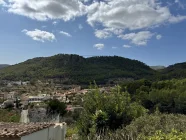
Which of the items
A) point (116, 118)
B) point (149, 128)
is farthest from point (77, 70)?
point (149, 128)

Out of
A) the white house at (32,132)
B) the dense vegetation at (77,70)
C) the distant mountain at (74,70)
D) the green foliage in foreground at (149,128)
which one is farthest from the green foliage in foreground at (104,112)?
the distant mountain at (74,70)

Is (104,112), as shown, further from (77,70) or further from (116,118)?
A: (77,70)

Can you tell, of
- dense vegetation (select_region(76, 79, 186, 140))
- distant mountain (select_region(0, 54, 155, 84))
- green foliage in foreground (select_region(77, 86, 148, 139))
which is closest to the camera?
dense vegetation (select_region(76, 79, 186, 140))

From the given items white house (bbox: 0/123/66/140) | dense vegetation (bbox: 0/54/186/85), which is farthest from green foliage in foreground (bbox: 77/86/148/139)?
dense vegetation (bbox: 0/54/186/85)

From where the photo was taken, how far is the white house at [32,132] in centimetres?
859

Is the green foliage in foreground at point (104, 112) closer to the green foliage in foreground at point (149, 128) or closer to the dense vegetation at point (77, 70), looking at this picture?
the green foliage in foreground at point (149, 128)

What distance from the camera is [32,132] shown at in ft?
30.5

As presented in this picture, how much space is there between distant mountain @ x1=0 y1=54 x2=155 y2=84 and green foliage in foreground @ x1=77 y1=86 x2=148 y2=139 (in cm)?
9078

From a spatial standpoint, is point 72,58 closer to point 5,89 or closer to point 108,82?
point 108,82

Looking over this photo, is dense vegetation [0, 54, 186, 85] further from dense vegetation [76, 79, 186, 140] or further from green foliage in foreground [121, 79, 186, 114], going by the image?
dense vegetation [76, 79, 186, 140]

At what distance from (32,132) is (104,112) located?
296cm

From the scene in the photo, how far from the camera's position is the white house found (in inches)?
338

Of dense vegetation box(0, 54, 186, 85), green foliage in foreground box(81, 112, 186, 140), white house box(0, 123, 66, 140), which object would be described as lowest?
white house box(0, 123, 66, 140)

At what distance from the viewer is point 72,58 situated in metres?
116
